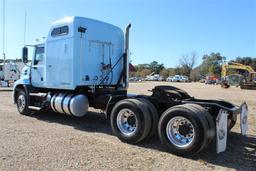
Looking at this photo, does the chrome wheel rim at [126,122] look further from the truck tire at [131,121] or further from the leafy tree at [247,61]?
the leafy tree at [247,61]

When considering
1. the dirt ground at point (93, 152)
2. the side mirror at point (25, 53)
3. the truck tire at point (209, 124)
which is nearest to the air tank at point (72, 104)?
the dirt ground at point (93, 152)

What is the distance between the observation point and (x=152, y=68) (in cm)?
13812

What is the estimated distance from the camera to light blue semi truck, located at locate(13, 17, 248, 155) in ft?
21.9

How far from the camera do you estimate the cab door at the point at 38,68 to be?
11434mm

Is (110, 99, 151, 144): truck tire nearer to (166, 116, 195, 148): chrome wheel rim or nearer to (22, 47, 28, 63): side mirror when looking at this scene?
(166, 116, 195, 148): chrome wheel rim

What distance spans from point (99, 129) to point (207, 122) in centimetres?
388

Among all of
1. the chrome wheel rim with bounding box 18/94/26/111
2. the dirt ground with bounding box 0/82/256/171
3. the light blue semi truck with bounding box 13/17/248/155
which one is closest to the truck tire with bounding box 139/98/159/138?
the light blue semi truck with bounding box 13/17/248/155

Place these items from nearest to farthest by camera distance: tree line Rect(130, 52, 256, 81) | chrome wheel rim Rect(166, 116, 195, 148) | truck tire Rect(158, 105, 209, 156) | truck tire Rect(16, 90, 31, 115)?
1. truck tire Rect(158, 105, 209, 156)
2. chrome wheel rim Rect(166, 116, 195, 148)
3. truck tire Rect(16, 90, 31, 115)
4. tree line Rect(130, 52, 256, 81)

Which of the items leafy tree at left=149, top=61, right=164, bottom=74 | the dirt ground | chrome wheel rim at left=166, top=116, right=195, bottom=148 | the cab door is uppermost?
leafy tree at left=149, top=61, right=164, bottom=74

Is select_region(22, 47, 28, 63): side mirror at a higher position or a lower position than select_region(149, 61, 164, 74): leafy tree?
lower

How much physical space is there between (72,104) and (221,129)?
467 centimetres

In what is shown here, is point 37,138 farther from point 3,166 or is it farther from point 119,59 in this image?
point 119,59

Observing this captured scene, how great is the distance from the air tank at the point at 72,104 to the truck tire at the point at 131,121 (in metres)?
1.91

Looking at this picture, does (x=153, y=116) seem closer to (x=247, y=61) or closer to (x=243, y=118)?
(x=243, y=118)
